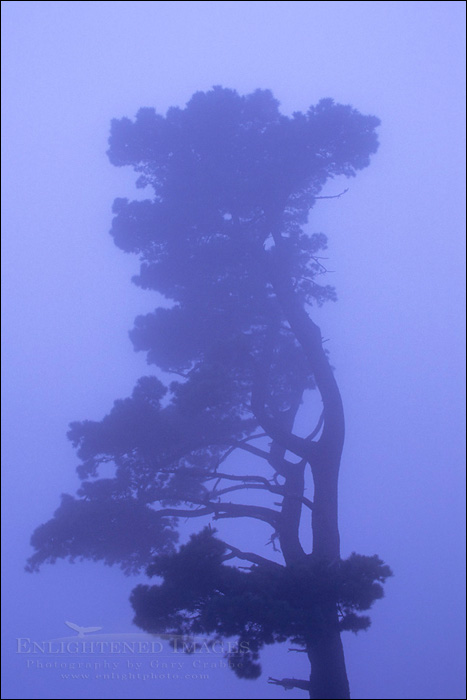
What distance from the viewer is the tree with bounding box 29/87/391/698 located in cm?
767

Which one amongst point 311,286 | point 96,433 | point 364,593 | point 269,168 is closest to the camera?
point 364,593

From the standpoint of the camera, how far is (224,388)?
891 cm

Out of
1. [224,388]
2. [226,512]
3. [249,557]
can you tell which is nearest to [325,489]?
[249,557]

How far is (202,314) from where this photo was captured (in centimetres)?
1056

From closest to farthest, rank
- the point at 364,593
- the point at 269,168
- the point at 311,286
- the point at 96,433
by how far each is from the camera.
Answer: the point at 364,593, the point at 96,433, the point at 269,168, the point at 311,286

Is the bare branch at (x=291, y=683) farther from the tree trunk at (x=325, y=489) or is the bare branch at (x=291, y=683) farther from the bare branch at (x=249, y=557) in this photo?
the bare branch at (x=249, y=557)

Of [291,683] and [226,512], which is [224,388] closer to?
[226,512]

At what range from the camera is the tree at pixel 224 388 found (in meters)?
7.67

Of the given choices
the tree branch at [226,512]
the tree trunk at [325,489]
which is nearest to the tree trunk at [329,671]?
the tree trunk at [325,489]

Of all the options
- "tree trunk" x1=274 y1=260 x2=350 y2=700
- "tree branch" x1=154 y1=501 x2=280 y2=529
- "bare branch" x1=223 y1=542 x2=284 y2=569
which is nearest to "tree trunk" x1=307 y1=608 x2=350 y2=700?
"tree trunk" x1=274 y1=260 x2=350 y2=700

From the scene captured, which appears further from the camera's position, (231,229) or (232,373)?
(231,229)

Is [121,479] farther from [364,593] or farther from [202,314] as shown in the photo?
[364,593]

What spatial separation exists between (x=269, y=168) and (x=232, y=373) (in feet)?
11.6

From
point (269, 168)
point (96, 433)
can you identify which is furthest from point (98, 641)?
point (269, 168)
